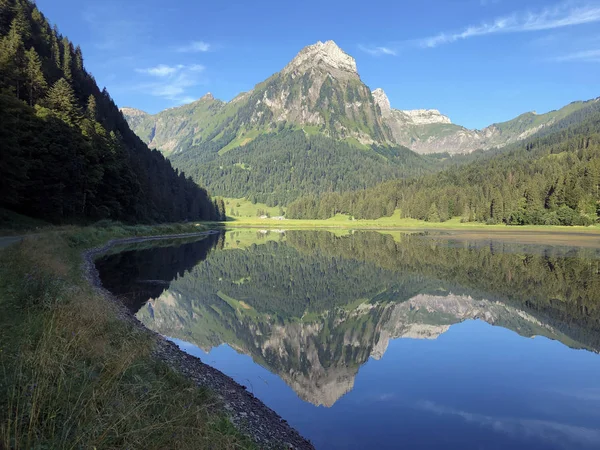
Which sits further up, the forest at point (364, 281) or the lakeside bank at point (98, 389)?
the lakeside bank at point (98, 389)

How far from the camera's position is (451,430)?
38.0 feet

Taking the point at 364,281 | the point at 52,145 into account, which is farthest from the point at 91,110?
the point at 364,281

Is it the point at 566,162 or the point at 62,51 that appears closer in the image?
the point at 62,51

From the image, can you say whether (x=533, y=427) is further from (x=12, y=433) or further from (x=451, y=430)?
(x=12, y=433)

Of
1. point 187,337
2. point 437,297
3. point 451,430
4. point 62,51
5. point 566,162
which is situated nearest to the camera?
point 451,430

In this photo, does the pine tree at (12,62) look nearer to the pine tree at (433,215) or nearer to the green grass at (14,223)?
the green grass at (14,223)

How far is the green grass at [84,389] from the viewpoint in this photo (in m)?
5.36

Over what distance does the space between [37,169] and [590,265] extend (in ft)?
231

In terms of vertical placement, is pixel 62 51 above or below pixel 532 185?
above

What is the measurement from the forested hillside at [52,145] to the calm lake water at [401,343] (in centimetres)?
1519

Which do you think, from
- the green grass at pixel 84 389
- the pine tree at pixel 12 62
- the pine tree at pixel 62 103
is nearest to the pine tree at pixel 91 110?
the pine tree at pixel 62 103

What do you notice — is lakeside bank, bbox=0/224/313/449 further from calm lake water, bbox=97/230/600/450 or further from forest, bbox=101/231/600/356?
forest, bbox=101/231/600/356

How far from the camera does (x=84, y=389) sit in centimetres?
652

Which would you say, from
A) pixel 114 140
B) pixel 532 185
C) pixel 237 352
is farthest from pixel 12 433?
pixel 532 185
